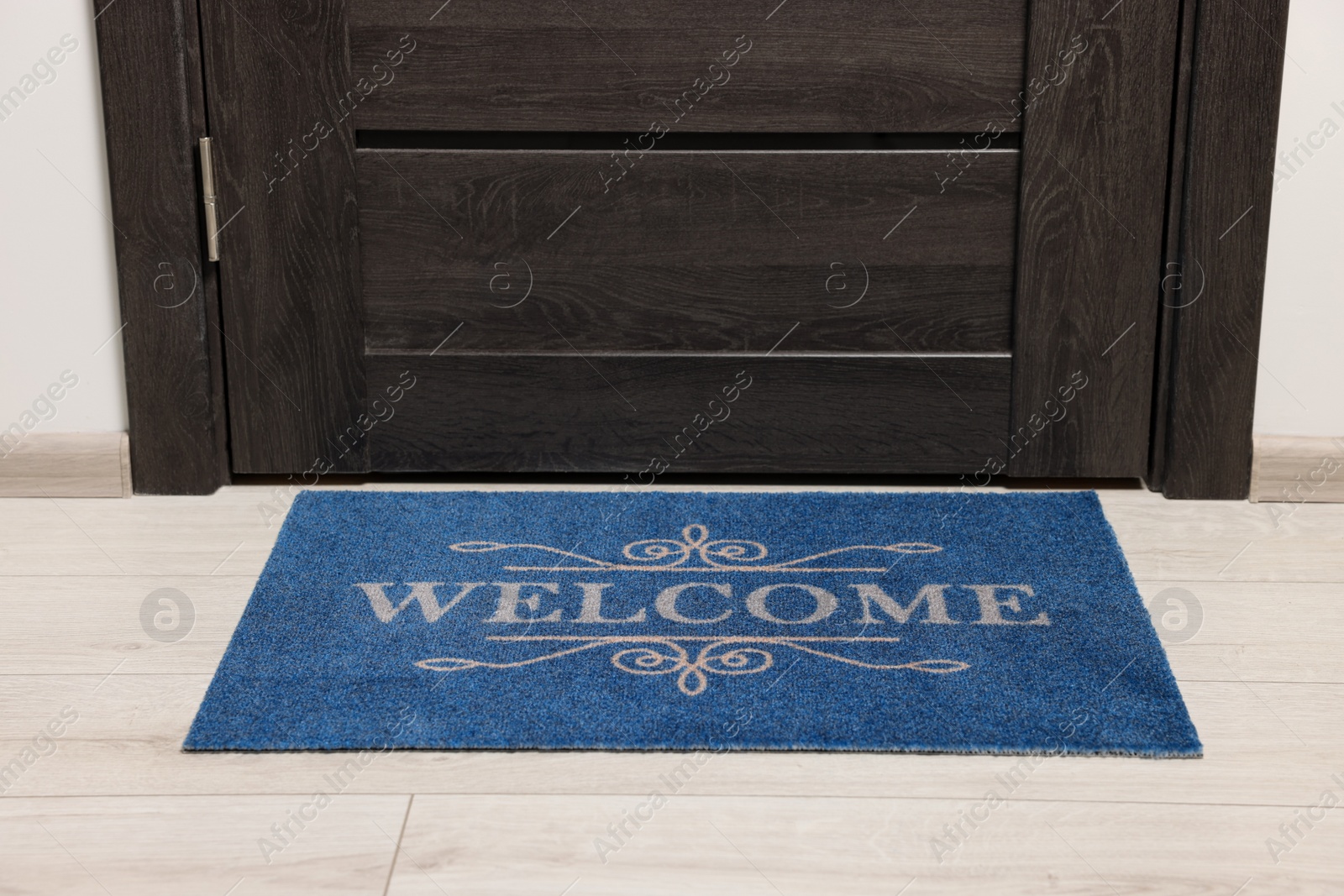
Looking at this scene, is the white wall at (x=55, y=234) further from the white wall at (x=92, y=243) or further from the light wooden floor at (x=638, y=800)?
the light wooden floor at (x=638, y=800)

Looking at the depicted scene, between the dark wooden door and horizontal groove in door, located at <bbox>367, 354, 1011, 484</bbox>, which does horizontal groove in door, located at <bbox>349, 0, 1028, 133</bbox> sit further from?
horizontal groove in door, located at <bbox>367, 354, 1011, 484</bbox>

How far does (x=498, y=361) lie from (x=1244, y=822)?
1140 mm

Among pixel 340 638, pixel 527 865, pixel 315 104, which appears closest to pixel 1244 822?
pixel 527 865

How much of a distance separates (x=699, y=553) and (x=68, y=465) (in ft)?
3.04

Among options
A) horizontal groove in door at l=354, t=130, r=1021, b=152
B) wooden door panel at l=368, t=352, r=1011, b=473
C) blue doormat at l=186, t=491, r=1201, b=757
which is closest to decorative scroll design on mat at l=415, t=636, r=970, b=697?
blue doormat at l=186, t=491, r=1201, b=757

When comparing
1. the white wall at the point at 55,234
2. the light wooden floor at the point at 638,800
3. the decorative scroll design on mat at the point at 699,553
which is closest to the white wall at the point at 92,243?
the white wall at the point at 55,234

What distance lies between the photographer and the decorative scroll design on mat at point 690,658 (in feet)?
4.74

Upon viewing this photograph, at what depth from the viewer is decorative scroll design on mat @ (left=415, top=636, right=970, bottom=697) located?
1.45 meters

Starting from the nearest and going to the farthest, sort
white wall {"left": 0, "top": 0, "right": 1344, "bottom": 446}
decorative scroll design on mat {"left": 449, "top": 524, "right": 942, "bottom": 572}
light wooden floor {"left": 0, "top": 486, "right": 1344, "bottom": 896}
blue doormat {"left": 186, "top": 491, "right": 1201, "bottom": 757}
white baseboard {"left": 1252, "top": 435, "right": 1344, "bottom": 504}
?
light wooden floor {"left": 0, "top": 486, "right": 1344, "bottom": 896} → blue doormat {"left": 186, "top": 491, "right": 1201, "bottom": 757} → decorative scroll design on mat {"left": 449, "top": 524, "right": 942, "bottom": 572} → white wall {"left": 0, "top": 0, "right": 1344, "bottom": 446} → white baseboard {"left": 1252, "top": 435, "right": 1344, "bottom": 504}

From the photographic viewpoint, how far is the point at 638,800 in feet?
4.08

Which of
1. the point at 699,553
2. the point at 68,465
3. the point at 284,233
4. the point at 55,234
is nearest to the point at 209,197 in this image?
the point at 284,233

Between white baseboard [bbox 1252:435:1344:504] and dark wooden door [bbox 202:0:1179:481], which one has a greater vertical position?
dark wooden door [bbox 202:0:1179:481]

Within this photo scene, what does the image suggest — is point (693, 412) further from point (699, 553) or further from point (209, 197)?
point (209, 197)

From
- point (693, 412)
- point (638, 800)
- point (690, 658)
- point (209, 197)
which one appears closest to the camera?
point (638, 800)
